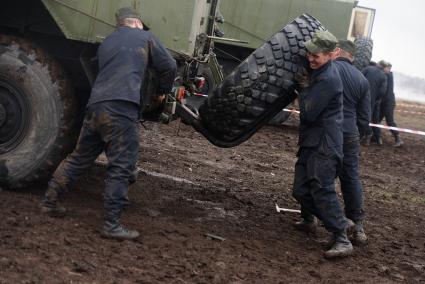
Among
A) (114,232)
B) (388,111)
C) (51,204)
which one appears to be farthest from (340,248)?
(388,111)

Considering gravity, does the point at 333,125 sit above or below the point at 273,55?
below

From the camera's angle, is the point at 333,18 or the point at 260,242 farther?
the point at 333,18

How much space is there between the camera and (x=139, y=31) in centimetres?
470

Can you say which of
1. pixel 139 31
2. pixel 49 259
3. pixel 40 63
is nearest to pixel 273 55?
pixel 139 31

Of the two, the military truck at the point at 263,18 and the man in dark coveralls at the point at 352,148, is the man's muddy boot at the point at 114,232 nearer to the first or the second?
the man in dark coveralls at the point at 352,148

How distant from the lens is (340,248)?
16.7 ft

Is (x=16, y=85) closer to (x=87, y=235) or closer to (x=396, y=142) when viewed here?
(x=87, y=235)

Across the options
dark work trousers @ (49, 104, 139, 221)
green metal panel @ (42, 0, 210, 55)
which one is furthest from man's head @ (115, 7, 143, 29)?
dark work trousers @ (49, 104, 139, 221)

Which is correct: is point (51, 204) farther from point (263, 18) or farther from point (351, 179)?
point (263, 18)

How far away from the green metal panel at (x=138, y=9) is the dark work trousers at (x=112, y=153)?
0.79m

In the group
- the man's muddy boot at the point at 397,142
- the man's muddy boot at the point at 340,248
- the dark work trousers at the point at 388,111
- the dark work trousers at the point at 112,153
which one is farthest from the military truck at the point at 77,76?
the dark work trousers at the point at 388,111

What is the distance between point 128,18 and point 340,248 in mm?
2422

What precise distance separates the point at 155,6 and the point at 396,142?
8930 millimetres

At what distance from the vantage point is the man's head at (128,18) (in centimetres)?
477
